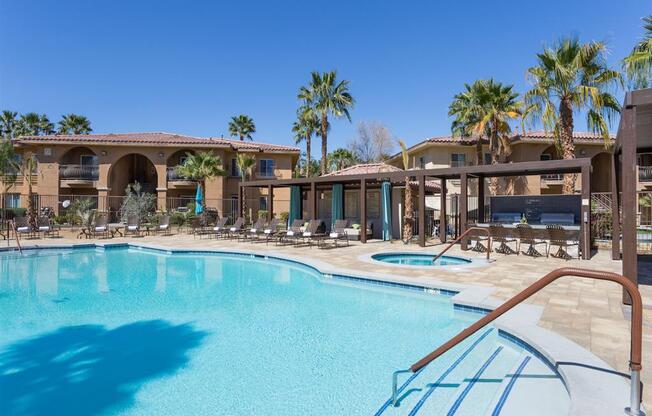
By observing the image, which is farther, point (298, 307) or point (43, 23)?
point (43, 23)

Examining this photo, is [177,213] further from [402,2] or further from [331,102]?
[402,2]

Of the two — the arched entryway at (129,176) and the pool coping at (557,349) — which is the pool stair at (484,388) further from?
the arched entryway at (129,176)

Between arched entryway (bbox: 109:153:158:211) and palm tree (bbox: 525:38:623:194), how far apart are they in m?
26.7

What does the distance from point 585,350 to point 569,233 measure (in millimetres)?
8340

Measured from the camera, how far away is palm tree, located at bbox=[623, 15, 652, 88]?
35.9 ft

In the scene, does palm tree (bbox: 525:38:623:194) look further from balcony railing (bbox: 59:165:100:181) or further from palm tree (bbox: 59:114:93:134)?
palm tree (bbox: 59:114:93:134)

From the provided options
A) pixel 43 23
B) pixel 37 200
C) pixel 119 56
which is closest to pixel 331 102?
pixel 119 56

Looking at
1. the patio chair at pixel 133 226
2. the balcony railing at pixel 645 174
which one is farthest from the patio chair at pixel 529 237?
the balcony railing at pixel 645 174

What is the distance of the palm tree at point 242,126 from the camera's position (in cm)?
4078

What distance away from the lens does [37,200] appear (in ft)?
84.5

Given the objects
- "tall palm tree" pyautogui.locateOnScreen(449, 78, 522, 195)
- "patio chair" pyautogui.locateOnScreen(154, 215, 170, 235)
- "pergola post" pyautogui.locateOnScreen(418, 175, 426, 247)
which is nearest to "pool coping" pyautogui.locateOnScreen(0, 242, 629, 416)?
"pergola post" pyautogui.locateOnScreen(418, 175, 426, 247)

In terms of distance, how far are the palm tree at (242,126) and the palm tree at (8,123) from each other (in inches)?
832

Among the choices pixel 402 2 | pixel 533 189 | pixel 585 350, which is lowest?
pixel 585 350

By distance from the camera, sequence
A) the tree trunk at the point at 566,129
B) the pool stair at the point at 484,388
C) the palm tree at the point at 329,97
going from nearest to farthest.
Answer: the pool stair at the point at 484,388, the tree trunk at the point at 566,129, the palm tree at the point at 329,97
